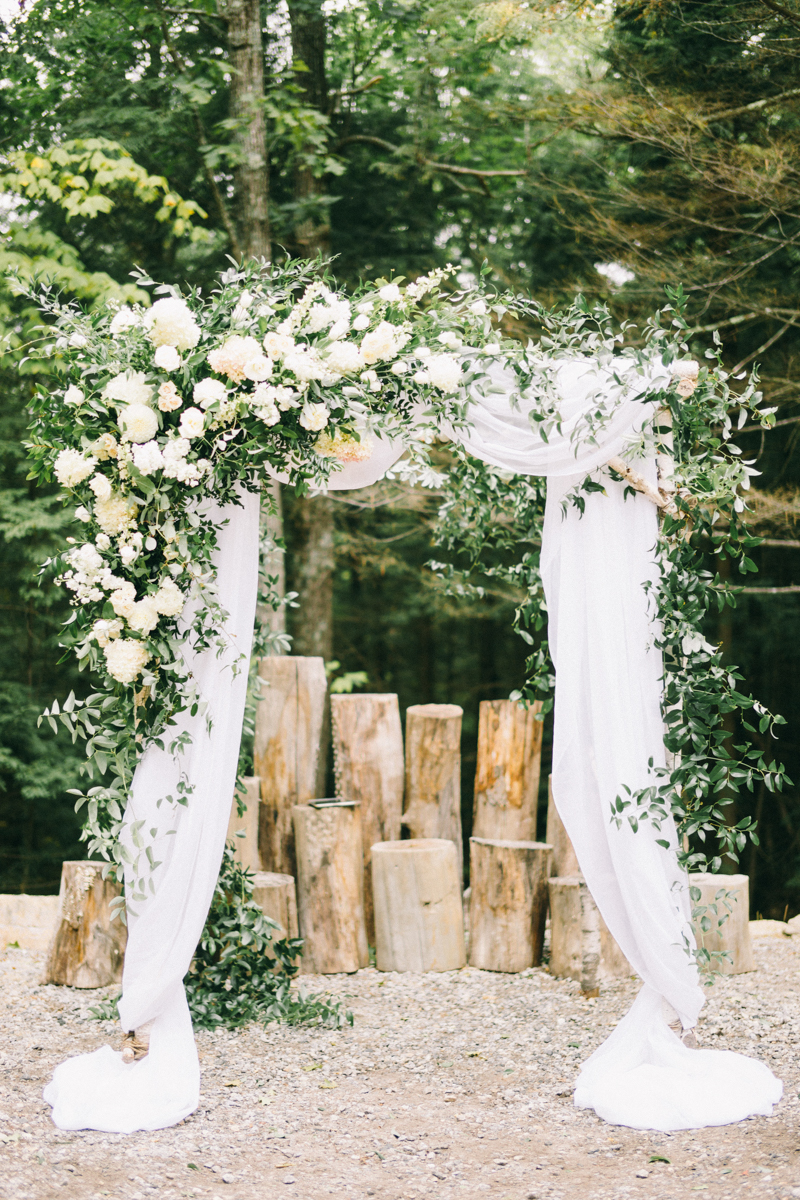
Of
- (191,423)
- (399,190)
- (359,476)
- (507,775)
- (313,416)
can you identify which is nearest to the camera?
(191,423)

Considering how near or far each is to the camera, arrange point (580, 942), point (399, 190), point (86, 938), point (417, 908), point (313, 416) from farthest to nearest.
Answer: point (399, 190) < point (417, 908) < point (580, 942) < point (86, 938) < point (313, 416)

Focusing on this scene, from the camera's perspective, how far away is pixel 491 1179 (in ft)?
9.20

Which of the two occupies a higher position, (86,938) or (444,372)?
(444,372)

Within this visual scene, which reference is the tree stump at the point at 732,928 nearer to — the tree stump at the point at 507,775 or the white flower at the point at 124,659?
the tree stump at the point at 507,775

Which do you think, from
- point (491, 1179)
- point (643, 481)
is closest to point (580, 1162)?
point (491, 1179)

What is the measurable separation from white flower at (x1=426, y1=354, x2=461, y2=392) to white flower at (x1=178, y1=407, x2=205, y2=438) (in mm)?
697

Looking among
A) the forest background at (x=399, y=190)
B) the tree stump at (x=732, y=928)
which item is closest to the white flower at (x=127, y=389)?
the forest background at (x=399, y=190)

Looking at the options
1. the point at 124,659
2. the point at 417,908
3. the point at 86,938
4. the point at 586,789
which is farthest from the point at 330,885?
the point at 124,659

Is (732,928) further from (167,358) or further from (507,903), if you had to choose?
(167,358)

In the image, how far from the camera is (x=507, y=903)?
4.61m

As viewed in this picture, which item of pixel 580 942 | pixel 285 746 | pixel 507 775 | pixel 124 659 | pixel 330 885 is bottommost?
pixel 580 942

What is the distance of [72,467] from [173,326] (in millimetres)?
495

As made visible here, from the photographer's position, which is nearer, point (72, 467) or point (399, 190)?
point (72, 467)

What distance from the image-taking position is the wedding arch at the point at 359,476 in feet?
9.96
